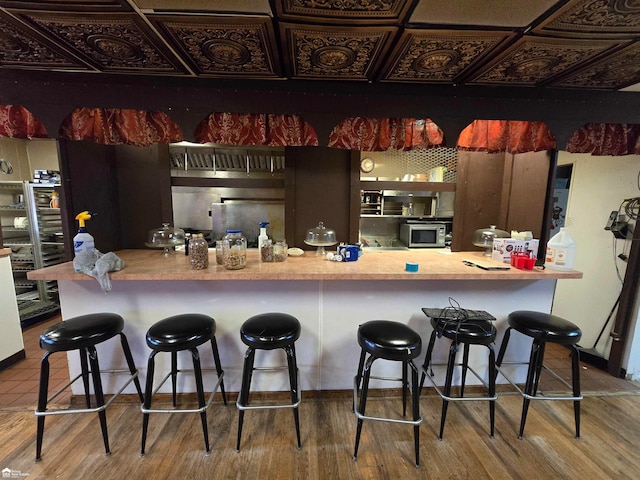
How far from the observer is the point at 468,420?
1.99m

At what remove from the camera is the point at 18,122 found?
210 centimetres

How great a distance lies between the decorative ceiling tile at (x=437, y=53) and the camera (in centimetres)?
149

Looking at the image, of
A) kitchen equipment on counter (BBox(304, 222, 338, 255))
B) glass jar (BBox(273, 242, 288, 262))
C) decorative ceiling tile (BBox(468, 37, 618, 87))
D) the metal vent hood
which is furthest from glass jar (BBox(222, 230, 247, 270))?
the metal vent hood

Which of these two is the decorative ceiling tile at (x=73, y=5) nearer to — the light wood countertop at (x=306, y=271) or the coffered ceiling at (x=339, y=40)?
the coffered ceiling at (x=339, y=40)

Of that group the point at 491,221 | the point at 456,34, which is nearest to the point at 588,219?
the point at 491,221

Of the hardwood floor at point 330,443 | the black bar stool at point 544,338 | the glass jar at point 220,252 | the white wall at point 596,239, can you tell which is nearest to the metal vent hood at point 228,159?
the glass jar at point 220,252

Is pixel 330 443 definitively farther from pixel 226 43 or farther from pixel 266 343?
pixel 226 43

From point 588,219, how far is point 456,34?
8.39 feet

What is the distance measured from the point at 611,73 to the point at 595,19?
2.82 feet

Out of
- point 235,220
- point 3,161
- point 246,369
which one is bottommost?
point 246,369

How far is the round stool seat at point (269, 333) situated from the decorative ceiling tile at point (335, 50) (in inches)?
66.1

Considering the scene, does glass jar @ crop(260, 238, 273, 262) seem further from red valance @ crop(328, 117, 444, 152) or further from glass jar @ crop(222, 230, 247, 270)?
red valance @ crop(328, 117, 444, 152)

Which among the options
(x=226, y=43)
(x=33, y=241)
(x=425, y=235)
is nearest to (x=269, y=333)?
(x=226, y=43)

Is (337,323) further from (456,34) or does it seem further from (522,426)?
(456,34)
